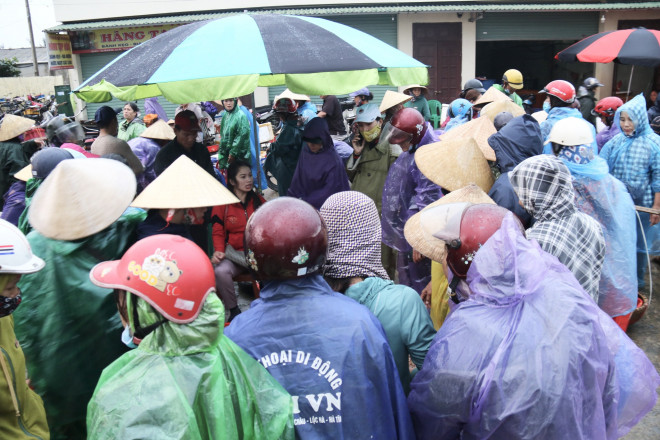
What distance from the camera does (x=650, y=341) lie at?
4.46 metres

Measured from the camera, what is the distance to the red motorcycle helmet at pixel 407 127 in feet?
14.6

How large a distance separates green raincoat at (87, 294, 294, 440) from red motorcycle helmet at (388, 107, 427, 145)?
3097 millimetres

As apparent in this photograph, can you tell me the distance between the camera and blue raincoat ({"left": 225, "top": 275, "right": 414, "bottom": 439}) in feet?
5.74

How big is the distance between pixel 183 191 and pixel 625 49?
6.52 meters

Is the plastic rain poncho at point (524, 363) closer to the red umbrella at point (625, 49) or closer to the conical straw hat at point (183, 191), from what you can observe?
the conical straw hat at point (183, 191)

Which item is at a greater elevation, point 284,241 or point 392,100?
point 392,100

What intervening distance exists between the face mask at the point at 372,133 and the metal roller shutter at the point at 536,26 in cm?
1301

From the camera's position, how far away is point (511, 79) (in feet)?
24.3

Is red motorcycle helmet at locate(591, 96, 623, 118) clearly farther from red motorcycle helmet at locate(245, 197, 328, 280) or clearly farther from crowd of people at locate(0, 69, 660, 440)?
red motorcycle helmet at locate(245, 197, 328, 280)

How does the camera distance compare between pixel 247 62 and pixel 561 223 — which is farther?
pixel 247 62

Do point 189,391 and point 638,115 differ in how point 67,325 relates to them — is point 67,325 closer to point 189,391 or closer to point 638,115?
point 189,391

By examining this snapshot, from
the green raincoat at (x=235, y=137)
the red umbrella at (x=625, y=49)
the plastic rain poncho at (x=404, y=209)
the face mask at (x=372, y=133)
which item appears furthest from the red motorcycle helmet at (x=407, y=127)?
the red umbrella at (x=625, y=49)

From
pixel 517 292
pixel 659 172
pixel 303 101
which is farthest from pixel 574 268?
pixel 303 101

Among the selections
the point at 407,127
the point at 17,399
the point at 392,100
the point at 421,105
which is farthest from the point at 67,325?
the point at 421,105
